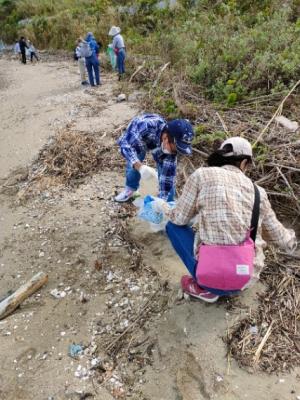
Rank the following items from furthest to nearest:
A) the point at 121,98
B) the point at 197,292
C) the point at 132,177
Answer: the point at 121,98, the point at 132,177, the point at 197,292

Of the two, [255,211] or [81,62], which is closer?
[255,211]

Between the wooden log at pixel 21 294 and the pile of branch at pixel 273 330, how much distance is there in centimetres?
170

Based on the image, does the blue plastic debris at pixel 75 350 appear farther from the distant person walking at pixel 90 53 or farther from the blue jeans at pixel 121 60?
the blue jeans at pixel 121 60

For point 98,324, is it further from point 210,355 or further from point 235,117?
point 235,117

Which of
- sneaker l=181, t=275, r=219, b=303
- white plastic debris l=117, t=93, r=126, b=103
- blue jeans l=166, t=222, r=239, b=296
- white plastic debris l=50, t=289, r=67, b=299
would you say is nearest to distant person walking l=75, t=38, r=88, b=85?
white plastic debris l=117, t=93, r=126, b=103

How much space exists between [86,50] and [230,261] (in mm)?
7747

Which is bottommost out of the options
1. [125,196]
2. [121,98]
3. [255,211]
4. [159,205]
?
[125,196]

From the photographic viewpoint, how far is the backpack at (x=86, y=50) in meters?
8.78

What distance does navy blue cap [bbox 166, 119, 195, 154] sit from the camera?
3.06 meters

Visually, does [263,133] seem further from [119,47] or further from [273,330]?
[119,47]

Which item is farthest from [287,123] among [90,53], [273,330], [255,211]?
[90,53]

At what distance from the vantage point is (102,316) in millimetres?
3064

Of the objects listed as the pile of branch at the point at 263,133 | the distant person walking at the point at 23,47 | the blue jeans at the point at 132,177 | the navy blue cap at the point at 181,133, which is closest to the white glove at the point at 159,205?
the navy blue cap at the point at 181,133

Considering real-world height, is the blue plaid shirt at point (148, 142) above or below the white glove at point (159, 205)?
above
